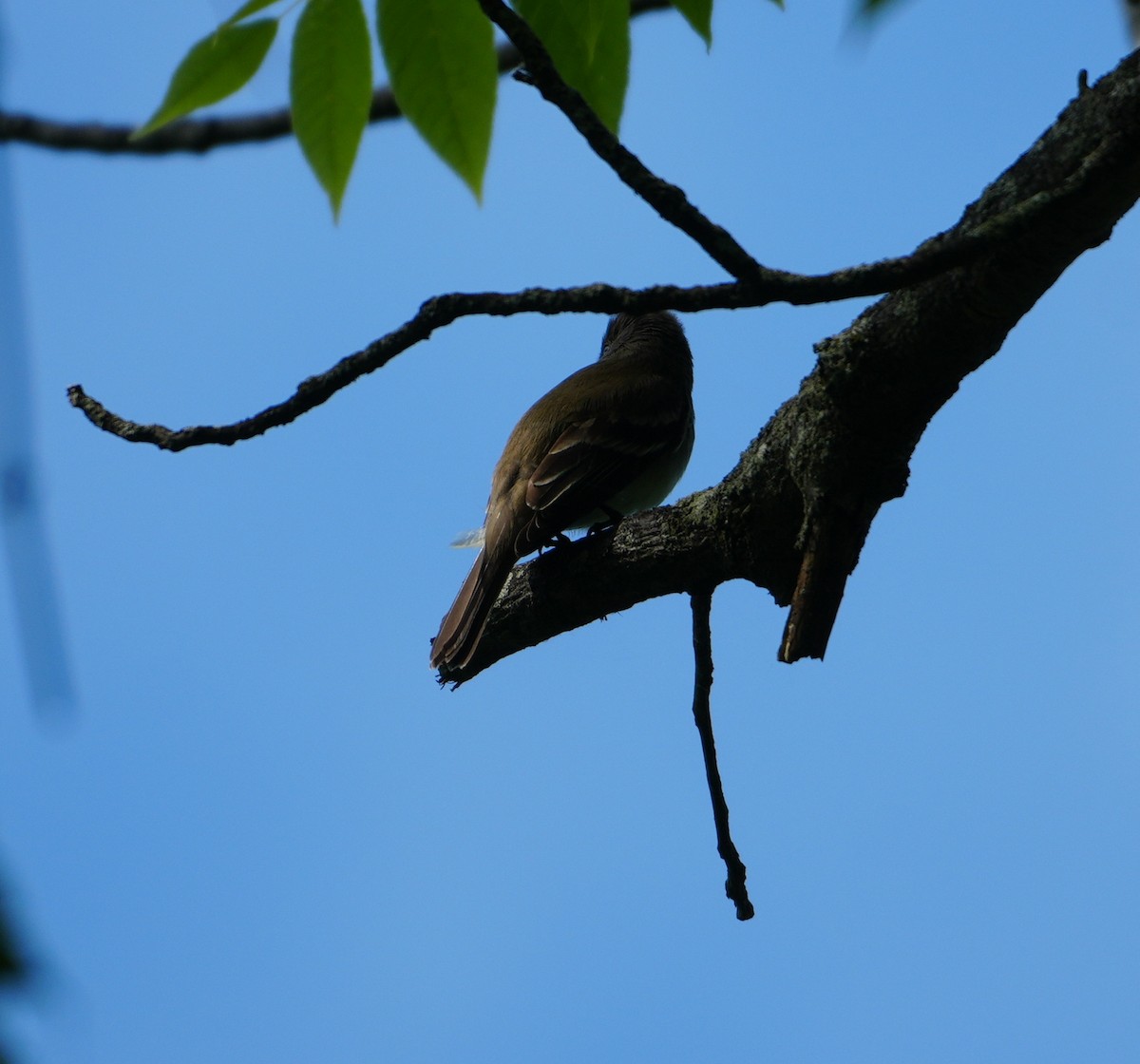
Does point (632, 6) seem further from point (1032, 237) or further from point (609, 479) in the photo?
point (609, 479)

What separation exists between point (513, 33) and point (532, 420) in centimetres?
477

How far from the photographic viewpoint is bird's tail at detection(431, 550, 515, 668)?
17.1 ft

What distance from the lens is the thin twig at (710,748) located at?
4207mm

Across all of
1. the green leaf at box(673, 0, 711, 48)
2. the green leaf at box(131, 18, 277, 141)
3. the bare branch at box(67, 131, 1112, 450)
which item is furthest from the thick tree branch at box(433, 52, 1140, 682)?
the green leaf at box(131, 18, 277, 141)

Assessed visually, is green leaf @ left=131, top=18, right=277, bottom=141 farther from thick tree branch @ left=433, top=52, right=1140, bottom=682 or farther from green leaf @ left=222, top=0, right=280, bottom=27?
thick tree branch @ left=433, top=52, right=1140, bottom=682

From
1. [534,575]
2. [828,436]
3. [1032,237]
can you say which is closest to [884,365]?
[828,436]

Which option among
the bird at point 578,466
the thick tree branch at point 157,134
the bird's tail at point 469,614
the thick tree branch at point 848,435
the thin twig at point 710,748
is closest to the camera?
the thick tree branch at point 157,134

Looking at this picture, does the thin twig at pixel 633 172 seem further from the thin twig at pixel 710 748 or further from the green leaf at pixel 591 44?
the thin twig at pixel 710 748

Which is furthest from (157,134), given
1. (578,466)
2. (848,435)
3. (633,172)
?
(578,466)

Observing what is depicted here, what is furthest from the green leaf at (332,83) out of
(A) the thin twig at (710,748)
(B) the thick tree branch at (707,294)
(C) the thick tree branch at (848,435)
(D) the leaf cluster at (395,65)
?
(A) the thin twig at (710,748)

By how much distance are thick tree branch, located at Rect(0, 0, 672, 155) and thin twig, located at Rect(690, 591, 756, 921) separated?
2.45m

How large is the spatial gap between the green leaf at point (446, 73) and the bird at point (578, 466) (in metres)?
2.95

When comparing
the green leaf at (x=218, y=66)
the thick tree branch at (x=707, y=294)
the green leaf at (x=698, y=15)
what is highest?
the green leaf at (x=218, y=66)

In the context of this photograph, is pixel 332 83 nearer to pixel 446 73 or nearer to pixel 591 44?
pixel 446 73
